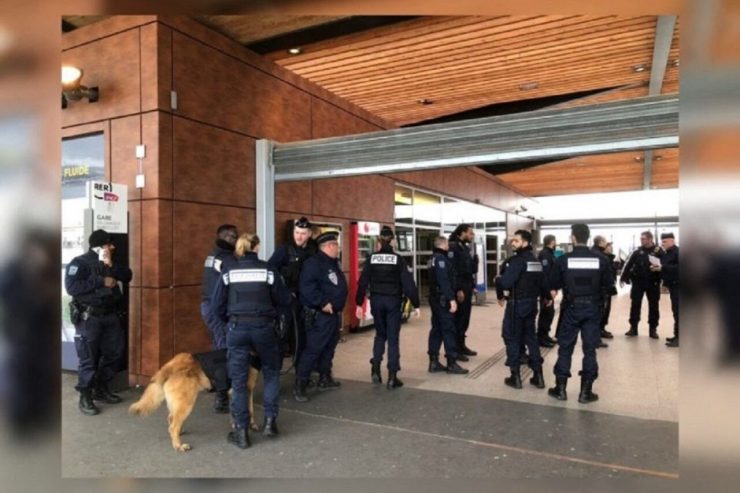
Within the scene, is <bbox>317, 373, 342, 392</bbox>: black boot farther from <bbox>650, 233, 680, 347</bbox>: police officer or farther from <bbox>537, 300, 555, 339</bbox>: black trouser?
<bbox>650, 233, 680, 347</bbox>: police officer

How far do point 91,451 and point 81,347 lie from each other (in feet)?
4.11

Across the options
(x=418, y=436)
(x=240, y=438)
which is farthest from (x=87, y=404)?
(x=418, y=436)

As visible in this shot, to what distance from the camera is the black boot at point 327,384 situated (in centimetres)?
546

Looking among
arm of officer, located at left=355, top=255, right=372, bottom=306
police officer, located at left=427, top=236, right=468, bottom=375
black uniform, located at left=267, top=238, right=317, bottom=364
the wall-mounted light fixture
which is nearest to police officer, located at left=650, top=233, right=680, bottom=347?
police officer, located at left=427, top=236, right=468, bottom=375

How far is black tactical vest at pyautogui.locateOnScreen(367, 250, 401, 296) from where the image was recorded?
568cm

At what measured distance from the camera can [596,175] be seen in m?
19.2

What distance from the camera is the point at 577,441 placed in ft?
13.0

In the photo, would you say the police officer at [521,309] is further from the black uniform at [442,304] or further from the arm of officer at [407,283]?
the arm of officer at [407,283]

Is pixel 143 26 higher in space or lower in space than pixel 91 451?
higher

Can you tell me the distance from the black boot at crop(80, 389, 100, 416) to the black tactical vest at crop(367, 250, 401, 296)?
9.75 ft

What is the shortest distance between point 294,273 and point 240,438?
2.01 meters

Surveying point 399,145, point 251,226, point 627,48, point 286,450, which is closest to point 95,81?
point 251,226

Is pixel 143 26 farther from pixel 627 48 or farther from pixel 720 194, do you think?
pixel 627 48

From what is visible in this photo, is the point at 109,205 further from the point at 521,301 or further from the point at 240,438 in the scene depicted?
the point at 521,301
